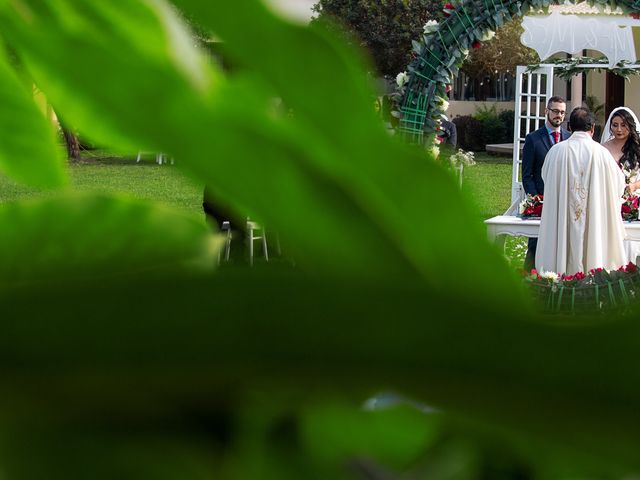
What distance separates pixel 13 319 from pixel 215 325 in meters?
0.02

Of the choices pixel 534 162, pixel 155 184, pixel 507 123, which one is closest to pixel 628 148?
pixel 534 162

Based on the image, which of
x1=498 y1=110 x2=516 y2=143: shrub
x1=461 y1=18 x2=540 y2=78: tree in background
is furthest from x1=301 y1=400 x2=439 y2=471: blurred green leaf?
x1=461 y1=18 x2=540 y2=78: tree in background

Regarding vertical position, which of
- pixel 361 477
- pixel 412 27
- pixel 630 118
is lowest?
pixel 361 477

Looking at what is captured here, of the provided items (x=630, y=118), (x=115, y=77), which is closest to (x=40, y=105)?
(x=115, y=77)

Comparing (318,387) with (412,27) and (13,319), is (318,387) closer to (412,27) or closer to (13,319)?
(13,319)

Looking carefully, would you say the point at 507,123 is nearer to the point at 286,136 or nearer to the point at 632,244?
the point at 632,244

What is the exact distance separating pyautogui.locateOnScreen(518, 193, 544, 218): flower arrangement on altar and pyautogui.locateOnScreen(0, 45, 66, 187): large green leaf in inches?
191

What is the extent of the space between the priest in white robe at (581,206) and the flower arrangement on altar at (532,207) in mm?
424

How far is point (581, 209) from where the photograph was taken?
14.0 ft

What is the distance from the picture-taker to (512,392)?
0.28ft

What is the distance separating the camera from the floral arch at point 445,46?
13.5 ft

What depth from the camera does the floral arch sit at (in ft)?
13.5

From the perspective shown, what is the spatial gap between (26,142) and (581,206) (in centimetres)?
435

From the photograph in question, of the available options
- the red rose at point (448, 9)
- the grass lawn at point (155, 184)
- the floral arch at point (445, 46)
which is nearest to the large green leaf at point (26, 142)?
the grass lawn at point (155, 184)
